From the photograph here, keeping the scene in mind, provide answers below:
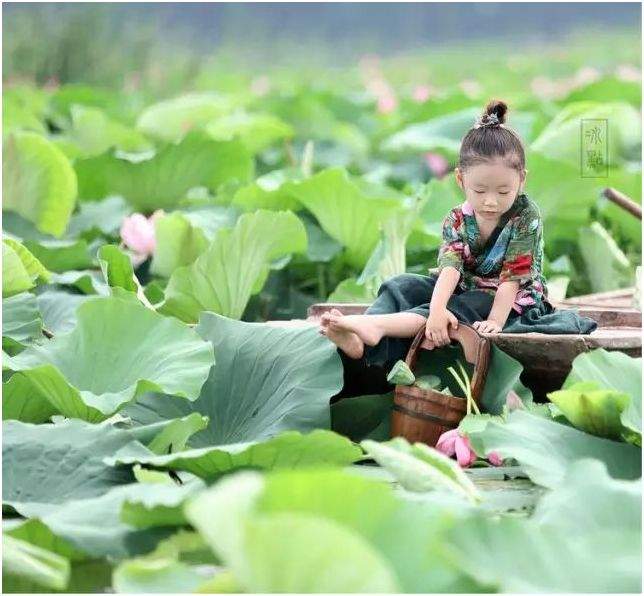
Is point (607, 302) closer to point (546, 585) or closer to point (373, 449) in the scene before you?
point (373, 449)

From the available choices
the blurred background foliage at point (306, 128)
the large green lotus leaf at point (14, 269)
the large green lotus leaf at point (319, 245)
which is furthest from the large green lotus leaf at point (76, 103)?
the large green lotus leaf at point (14, 269)

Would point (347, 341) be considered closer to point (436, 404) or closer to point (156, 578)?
point (436, 404)

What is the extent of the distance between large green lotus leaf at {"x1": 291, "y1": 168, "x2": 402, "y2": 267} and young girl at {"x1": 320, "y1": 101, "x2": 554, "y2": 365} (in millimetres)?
705

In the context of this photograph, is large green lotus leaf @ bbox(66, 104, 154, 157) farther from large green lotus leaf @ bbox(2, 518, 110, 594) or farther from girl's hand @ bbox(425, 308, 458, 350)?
large green lotus leaf @ bbox(2, 518, 110, 594)

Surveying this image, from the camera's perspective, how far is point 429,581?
1.46 m

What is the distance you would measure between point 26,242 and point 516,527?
6.93ft

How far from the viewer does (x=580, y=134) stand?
151 inches

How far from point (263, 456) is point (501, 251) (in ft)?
1.90

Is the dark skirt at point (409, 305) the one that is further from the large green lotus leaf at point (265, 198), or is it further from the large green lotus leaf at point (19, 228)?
the large green lotus leaf at point (19, 228)

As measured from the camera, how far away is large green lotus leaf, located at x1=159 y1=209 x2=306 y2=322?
2.68 meters

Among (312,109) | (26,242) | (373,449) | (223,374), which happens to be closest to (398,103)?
(312,109)

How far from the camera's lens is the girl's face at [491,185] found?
2.21m

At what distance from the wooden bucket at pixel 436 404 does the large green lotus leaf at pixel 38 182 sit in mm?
1455

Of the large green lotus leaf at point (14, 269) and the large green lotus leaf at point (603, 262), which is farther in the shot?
the large green lotus leaf at point (603, 262)
